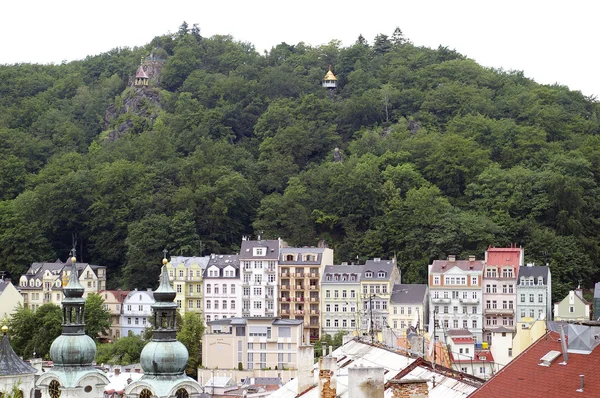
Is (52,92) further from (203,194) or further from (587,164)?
(587,164)

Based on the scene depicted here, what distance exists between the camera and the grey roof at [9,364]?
65625 millimetres

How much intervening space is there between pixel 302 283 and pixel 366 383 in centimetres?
8919

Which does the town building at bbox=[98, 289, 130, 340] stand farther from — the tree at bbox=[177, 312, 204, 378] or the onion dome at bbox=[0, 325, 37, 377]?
the onion dome at bbox=[0, 325, 37, 377]

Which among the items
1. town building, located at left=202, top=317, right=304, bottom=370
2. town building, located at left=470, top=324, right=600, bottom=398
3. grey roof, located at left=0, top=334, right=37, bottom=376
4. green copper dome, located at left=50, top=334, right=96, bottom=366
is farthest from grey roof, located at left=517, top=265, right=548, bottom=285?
town building, located at left=470, top=324, right=600, bottom=398

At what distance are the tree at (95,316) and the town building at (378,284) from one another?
20.0 meters

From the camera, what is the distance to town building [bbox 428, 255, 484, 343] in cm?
10888

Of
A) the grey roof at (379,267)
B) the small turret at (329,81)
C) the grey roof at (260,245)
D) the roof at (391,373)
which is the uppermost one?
the small turret at (329,81)

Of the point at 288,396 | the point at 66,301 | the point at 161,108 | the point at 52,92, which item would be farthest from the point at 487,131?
the point at 288,396

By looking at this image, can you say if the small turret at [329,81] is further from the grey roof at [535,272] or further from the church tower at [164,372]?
the church tower at [164,372]

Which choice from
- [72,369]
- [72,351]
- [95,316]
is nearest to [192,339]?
[95,316]

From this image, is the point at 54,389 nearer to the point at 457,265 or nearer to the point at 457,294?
the point at 457,294

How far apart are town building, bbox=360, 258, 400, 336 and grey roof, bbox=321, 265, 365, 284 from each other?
1.39ft

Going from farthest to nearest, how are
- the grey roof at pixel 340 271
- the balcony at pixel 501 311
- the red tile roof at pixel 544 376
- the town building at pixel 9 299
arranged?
the town building at pixel 9 299 < the grey roof at pixel 340 271 < the balcony at pixel 501 311 < the red tile roof at pixel 544 376

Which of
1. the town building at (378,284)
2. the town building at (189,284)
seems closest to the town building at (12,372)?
the town building at (378,284)
